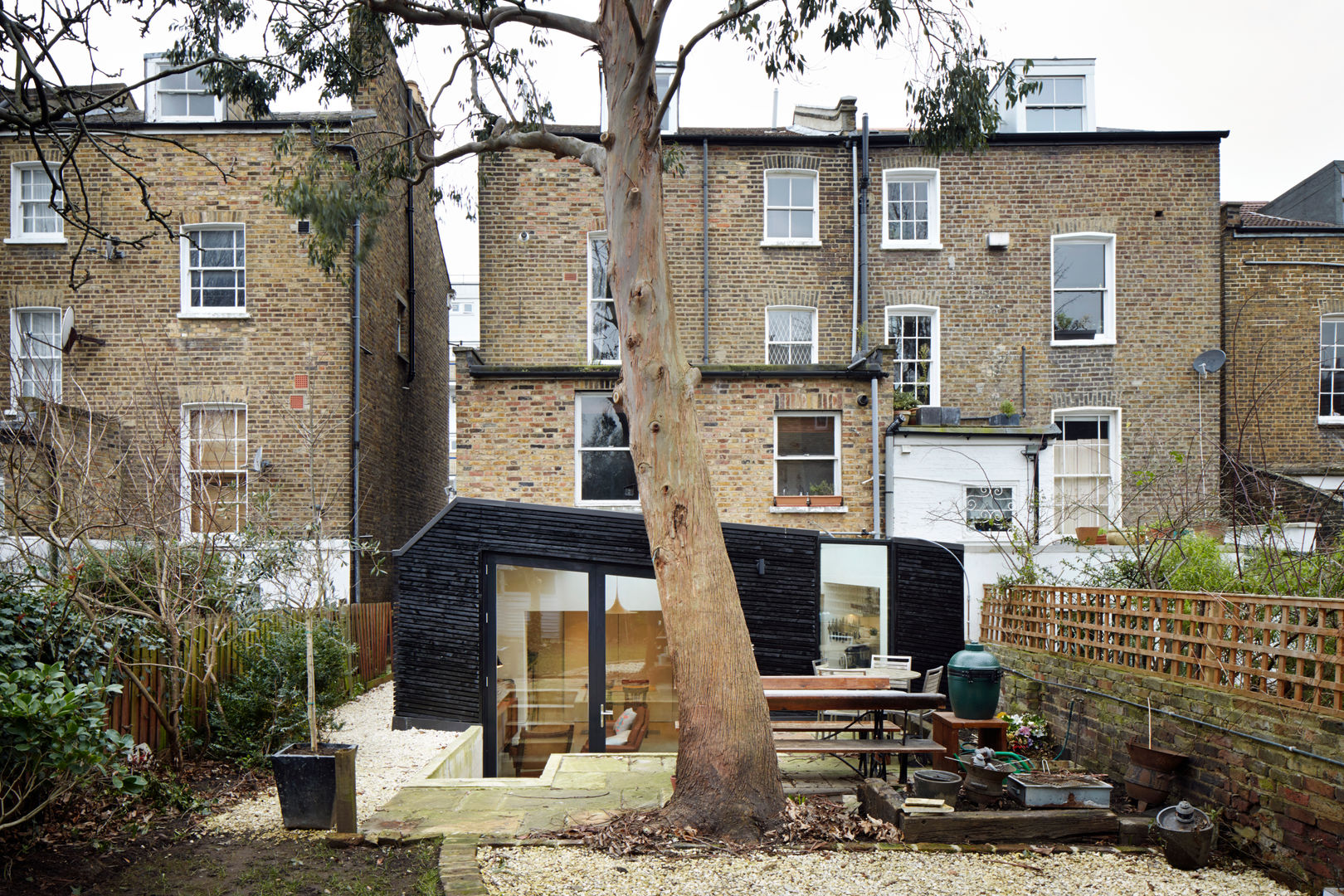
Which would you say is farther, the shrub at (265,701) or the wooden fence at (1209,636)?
the shrub at (265,701)

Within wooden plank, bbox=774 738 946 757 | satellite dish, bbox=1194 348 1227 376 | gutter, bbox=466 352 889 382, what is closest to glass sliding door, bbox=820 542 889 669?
wooden plank, bbox=774 738 946 757

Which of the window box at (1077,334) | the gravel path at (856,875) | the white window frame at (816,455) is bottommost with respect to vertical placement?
the gravel path at (856,875)

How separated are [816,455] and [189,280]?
11451 millimetres

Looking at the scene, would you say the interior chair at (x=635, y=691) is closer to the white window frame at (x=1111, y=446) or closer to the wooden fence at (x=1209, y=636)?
the wooden fence at (x=1209, y=636)

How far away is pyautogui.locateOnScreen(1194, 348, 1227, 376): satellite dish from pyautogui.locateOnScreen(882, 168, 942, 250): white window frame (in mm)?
5204

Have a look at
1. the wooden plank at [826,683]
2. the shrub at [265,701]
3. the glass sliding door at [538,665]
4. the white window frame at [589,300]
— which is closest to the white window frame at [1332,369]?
the white window frame at [589,300]

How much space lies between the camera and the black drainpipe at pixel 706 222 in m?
17.7

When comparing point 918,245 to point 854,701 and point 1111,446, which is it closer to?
point 1111,446

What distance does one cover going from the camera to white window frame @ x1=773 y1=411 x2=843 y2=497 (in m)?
15.8

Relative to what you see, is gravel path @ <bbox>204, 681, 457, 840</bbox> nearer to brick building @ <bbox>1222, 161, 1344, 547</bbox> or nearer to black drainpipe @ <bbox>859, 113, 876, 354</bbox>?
black drainpipe @ <bbox>859, 113, 876, 354</bbox>

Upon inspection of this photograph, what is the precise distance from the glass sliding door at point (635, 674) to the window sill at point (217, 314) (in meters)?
9.41

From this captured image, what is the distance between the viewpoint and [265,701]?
8961 mm

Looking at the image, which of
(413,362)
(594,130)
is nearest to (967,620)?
(594,130)

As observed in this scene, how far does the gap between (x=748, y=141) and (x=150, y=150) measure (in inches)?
423
